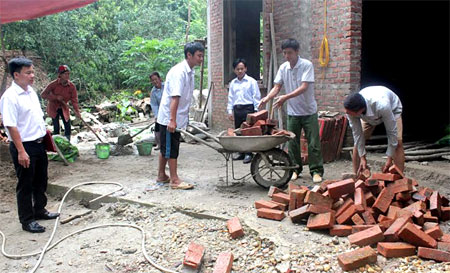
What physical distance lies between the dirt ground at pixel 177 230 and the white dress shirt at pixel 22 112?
1144 mm

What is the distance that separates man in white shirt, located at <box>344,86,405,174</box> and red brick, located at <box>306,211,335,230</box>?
1122mm

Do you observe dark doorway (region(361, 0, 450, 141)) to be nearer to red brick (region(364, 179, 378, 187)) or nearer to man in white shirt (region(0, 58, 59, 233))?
Result: red brick (region(364, 179, 378, 187))

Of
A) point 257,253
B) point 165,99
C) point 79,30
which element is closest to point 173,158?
point 165,99

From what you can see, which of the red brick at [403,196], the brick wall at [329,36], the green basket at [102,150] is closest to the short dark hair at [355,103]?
the red brick at [403,196]

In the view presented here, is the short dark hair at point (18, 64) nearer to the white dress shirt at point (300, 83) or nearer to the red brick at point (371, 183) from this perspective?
the white dress shirt at point (300, 83)

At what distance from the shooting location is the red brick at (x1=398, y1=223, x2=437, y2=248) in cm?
313

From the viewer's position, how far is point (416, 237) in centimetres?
314

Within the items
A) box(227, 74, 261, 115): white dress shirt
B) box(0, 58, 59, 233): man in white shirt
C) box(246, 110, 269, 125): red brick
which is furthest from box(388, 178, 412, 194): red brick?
box(0, 58, 59, 233): man in white shirt

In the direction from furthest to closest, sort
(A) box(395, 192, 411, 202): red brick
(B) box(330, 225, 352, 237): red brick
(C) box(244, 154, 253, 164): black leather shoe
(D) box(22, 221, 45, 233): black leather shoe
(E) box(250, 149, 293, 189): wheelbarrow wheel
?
(C) box(244, 154, 253, 164): black leather shoe
(E) box(250, 149, 293, 189): wheelbarrow wheel
(D) box(22, 221, 45, 233): black leather shoe
(A) box(395, 192, 411, 202): red brick
(B) box(330, 225, 352, 237): red brick

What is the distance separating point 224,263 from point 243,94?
13.3 ft

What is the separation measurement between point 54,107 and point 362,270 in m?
6.51

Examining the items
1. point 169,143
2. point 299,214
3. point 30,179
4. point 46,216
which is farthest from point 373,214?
point 46,216

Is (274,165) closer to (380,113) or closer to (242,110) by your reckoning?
(380,113)

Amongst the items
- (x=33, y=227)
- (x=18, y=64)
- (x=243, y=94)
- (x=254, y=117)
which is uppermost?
(x=18, y=64)
